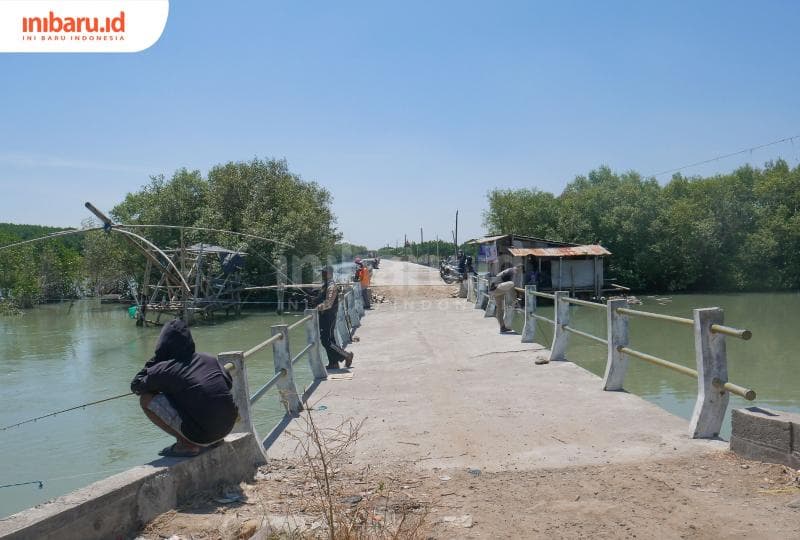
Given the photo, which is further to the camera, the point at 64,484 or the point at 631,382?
the point at 631,382

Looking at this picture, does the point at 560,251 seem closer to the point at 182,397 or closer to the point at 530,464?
the point at 530,464

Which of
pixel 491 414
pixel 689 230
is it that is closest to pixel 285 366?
pixel 491 414

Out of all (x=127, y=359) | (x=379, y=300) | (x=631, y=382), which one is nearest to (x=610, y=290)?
(x=379, y=300)

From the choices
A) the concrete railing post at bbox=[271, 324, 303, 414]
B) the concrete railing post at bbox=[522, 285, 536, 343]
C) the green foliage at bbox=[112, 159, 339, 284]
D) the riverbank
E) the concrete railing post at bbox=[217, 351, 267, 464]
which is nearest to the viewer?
the riverbank

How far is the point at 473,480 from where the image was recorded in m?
4.48

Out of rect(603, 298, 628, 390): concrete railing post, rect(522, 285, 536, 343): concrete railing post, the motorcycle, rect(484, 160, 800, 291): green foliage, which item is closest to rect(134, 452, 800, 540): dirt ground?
rect(603, 298, 628, 390): concrete railing post

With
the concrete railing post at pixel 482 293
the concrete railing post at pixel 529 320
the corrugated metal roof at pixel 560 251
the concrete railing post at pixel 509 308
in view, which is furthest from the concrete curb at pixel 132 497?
the corrugated metal roof at pixel 560 251

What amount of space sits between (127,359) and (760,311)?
30.0 m

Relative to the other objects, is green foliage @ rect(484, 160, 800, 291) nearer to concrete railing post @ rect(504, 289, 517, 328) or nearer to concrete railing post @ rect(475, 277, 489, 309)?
concrete railing post @ rect(475, 277, 489, 309)

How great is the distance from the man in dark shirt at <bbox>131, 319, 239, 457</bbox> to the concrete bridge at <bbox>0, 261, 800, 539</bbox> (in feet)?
0.58

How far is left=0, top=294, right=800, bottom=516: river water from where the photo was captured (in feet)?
31.1

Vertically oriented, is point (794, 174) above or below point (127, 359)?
above

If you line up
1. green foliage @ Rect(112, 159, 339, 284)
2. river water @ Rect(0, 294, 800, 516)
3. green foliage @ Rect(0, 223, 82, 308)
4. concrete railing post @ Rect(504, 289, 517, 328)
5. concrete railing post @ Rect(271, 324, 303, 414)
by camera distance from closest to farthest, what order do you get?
concrete railing post @ Rect(271, 324, 303, 414) < river water @ Rect(0, 294, 800, 516) < concrete railing post @ Rect(504, 289, 517, 328) < green foliage @ Rect(112, 159, 339, 284) < green foliage @ Rect(0, 223, 82, 308)

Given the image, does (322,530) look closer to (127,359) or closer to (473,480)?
(473,480)
